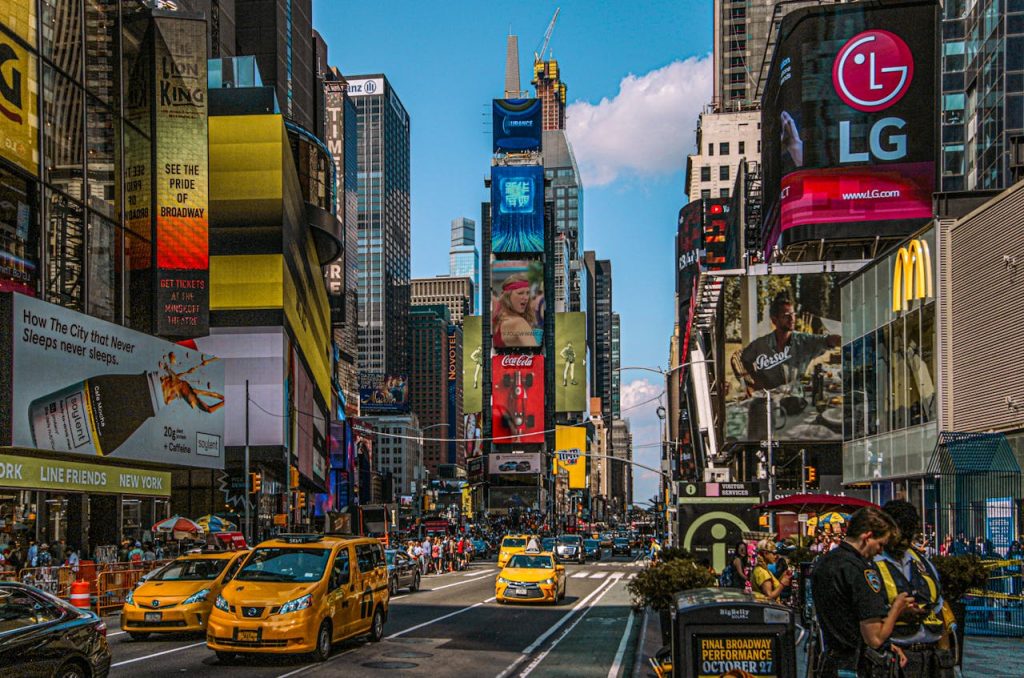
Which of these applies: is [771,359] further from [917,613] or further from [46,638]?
[917,613]

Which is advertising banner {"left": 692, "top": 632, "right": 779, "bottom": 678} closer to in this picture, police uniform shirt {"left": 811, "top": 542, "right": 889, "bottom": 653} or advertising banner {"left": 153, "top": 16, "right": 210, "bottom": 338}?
police uniform shirt {"left": 811, "top": 542, "right": 889, "bottom": 653}

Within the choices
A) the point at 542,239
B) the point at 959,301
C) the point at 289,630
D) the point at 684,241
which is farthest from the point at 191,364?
the point at 542,239

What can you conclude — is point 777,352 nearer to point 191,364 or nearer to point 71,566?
point 191,364

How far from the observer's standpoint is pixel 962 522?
2816 centimetres

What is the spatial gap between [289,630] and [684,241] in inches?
5334

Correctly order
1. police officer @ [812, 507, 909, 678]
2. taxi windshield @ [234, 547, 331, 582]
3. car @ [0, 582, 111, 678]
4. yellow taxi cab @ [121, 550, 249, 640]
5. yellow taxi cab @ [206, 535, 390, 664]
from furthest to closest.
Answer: yellow taxi cab @ [121, 550, 249, 640]
taxi windshield @ [234, 547, 331, 582]
yellow taxi cab @ [206, 535, 390, 664]
car @ [0, 582, 111, 678]
police officer @ [812, 507, 909, 678]

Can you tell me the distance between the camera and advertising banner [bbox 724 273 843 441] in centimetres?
6694

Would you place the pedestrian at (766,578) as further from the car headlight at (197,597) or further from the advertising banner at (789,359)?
the advertising banner at (789,359)

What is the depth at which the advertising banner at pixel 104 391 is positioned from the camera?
3672 centimetres

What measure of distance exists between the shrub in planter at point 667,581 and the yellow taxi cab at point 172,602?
7.81 meters

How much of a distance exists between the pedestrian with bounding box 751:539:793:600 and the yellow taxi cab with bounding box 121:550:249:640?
9.02m

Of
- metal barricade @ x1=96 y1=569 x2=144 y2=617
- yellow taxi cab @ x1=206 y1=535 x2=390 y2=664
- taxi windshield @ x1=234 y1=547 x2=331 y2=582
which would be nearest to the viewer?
yellow taxi cab @ x1=206 y1=535 x2=390 y2=664

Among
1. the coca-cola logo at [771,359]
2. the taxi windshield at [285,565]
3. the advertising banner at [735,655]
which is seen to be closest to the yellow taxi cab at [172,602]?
the taxi windshield at [285,565]

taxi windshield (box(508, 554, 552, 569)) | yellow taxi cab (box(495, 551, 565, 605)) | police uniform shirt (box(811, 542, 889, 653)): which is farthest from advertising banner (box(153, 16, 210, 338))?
police uniform shirt (box(811, 542, 889, 653))
